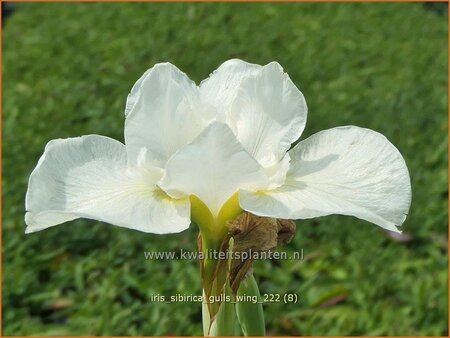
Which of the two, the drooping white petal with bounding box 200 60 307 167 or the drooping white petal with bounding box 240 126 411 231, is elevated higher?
the drooping white petal with bounding box 200 60 307 167

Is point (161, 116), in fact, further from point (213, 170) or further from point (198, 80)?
point (198, 80)

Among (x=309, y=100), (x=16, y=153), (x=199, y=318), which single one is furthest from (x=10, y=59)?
(x=199, y=318)

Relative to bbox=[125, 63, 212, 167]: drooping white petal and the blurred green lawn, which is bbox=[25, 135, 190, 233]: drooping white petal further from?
the blurred green lawn

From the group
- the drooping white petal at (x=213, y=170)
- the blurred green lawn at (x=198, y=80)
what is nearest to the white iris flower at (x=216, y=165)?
the drooping white petal at (x=213, y=170)

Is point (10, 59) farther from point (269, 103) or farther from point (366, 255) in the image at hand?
point (269, 103)

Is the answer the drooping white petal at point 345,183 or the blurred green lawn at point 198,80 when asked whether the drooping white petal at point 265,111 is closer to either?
the drooping white petal at point 345,183

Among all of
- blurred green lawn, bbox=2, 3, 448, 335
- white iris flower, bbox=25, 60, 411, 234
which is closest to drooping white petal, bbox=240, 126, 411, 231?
white iris flower, bbox=25, 60, 411, 234

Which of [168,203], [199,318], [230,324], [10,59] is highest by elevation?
[10,59]
